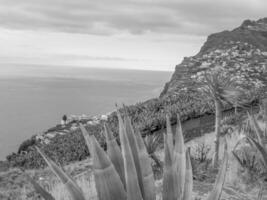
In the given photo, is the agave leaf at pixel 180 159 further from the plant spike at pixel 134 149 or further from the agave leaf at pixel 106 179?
the agave leaf at pixel 106 179

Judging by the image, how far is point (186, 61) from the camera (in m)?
42.7

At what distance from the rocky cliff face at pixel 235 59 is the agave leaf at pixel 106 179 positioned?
2466 centimetres

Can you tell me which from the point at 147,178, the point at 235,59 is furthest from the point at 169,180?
the point at 235,59

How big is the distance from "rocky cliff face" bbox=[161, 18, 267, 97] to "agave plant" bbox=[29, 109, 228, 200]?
2429 centimetres

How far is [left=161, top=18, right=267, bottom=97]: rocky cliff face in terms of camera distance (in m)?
31.0

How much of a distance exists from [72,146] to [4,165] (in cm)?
281

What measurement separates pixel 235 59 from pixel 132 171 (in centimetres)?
3537

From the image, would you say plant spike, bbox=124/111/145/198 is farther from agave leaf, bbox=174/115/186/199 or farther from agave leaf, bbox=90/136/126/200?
agave leaf, bbox=174/115/186/199

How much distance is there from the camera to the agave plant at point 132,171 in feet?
7.50

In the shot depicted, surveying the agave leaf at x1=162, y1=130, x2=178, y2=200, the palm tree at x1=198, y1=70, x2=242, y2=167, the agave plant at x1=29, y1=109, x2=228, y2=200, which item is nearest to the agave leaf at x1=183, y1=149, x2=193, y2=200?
the agave plant at x1=29, y1=109, x2=228, y2=200

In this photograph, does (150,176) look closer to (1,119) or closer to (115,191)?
(115,191)

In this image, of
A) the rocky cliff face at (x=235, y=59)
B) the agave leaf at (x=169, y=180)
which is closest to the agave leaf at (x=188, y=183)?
the agave leaf at (x=169, y=180)

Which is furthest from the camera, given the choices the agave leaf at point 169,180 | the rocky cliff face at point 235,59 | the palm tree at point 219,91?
the rocky cliff face at point 235,59

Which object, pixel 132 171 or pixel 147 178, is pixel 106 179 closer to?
pixel 132 171
